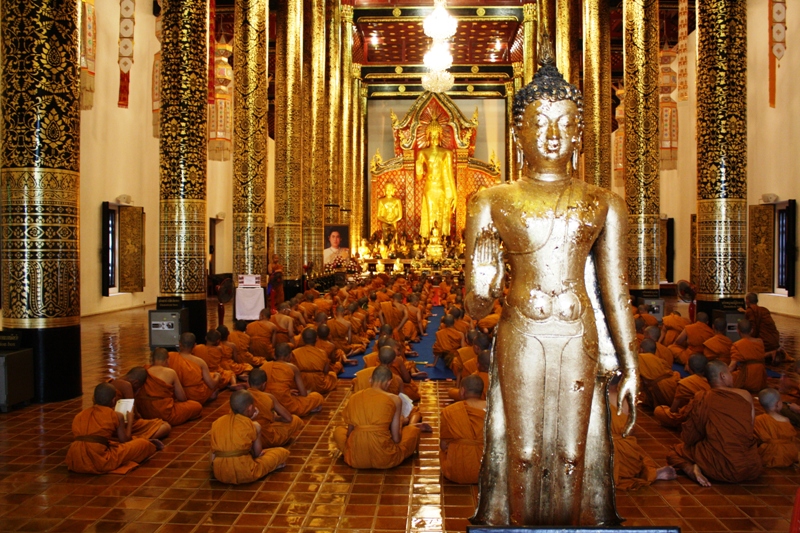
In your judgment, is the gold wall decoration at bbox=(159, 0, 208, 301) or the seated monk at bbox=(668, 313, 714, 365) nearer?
the seated monk at bbox=(668, 313, 714, 365)

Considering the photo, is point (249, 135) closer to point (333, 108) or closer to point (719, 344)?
point (719, 344)

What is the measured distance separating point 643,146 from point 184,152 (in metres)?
7.46

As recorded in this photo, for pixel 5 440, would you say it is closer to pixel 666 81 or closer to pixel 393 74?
pixel 666 81

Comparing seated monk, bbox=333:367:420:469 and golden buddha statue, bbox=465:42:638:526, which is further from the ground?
golden buddha statue, bbox=465:42:638:526

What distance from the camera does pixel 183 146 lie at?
1045 cm

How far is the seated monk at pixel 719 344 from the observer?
829 cm

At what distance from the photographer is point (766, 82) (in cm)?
1642

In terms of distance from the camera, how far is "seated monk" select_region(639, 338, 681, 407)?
23.6 feet

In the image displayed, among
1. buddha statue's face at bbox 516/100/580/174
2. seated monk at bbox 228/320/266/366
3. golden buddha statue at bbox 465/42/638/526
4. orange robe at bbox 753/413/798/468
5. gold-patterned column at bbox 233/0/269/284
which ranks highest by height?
gold-patterned column at bbox 233/0/269/284

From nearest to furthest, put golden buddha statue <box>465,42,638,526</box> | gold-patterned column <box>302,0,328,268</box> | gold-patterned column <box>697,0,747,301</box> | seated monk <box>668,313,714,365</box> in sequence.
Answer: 1. golden buddha statue <box>465,42,638,526</box>
2. seated monk <box>668,313,714,365</box>
3. gold-patterned column <box>697,0,747,301</box>
4. gold-patterned column <box>302,0,328,268</box>

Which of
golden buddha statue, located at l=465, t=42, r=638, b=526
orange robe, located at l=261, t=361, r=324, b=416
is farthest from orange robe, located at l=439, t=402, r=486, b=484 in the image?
orange robe, located at l=261, t=361, r=324, b=416

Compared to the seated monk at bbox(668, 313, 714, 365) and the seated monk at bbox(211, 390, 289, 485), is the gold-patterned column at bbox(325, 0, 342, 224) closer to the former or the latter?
the seated monk at bbox(668, 313, 714, 365)

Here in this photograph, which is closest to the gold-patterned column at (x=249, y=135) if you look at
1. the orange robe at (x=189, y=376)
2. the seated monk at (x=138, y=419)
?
the orange robe at (x=189, y=376)

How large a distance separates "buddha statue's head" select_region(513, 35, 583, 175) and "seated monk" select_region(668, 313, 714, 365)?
6.96 meters
